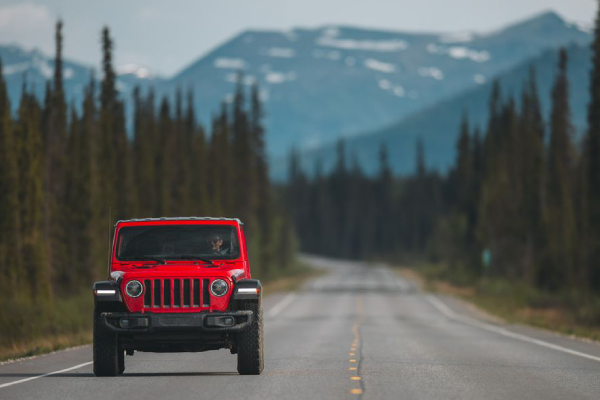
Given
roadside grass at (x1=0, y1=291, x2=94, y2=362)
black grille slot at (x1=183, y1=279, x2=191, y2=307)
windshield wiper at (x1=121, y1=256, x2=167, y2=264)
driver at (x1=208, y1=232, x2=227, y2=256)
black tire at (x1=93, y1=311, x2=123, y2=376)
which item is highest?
driver at (x1=208, y1=232, x2=227, y2=256)

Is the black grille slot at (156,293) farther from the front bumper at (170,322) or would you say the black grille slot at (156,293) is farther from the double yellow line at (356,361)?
the double yellow line at (356,361)

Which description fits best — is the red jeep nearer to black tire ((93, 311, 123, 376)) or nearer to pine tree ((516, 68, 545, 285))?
black tire ((93, 311, 123, 376))

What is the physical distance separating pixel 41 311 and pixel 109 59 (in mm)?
36924

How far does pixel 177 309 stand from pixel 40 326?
47.1 feet

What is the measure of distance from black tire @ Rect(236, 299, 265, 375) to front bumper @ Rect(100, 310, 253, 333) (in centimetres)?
37

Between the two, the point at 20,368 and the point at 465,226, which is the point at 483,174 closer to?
the point at 465,226

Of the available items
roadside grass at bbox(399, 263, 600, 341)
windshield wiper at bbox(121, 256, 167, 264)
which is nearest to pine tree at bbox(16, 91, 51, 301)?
roadside grass at bbox(399, 263, 600, 341)

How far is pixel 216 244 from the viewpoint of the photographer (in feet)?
54.0

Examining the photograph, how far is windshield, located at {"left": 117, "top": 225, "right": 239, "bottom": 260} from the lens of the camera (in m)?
16.3

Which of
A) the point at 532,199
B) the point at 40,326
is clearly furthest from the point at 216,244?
the point at 532,199

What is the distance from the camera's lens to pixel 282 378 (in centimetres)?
1548

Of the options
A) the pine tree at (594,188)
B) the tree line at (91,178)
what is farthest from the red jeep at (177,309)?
the pine tree at (594,188)

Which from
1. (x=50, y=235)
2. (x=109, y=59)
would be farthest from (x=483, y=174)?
(x=50, y=235)

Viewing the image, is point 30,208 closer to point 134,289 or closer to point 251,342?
point 134,289
